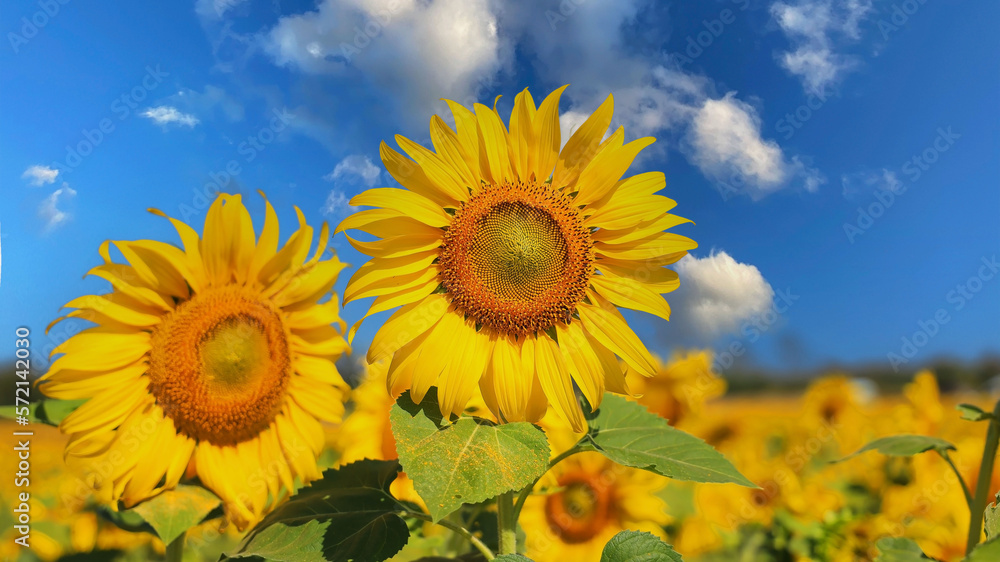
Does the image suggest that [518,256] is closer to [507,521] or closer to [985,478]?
[507,521]

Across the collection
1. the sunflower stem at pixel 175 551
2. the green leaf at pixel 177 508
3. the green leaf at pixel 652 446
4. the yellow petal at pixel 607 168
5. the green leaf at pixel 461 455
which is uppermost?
the yellow petal at pixel 607 168

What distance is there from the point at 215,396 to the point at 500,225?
122 centimetres

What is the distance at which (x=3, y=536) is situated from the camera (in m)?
4.82

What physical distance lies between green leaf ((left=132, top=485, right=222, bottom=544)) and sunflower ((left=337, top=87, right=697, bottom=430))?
35.4 inches

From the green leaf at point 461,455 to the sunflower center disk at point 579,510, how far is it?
6.92 ft

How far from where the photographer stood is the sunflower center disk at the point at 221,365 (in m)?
2.28

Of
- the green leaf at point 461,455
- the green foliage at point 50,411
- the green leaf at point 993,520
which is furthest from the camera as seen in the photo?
the green foliage at point 50,411

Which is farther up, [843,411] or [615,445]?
[843,411]

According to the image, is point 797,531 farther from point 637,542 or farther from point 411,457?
point 411,457

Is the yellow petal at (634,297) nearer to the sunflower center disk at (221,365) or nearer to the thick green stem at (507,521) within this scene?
the thick green stem at (507,521)

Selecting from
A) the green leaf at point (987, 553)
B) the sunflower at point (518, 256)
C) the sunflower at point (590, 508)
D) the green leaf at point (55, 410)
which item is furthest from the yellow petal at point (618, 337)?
the sunflower at point (590, 508)

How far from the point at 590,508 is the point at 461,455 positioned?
2.33 m

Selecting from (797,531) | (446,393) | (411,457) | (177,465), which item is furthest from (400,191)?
(797,531)

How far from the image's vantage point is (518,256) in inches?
72.8
